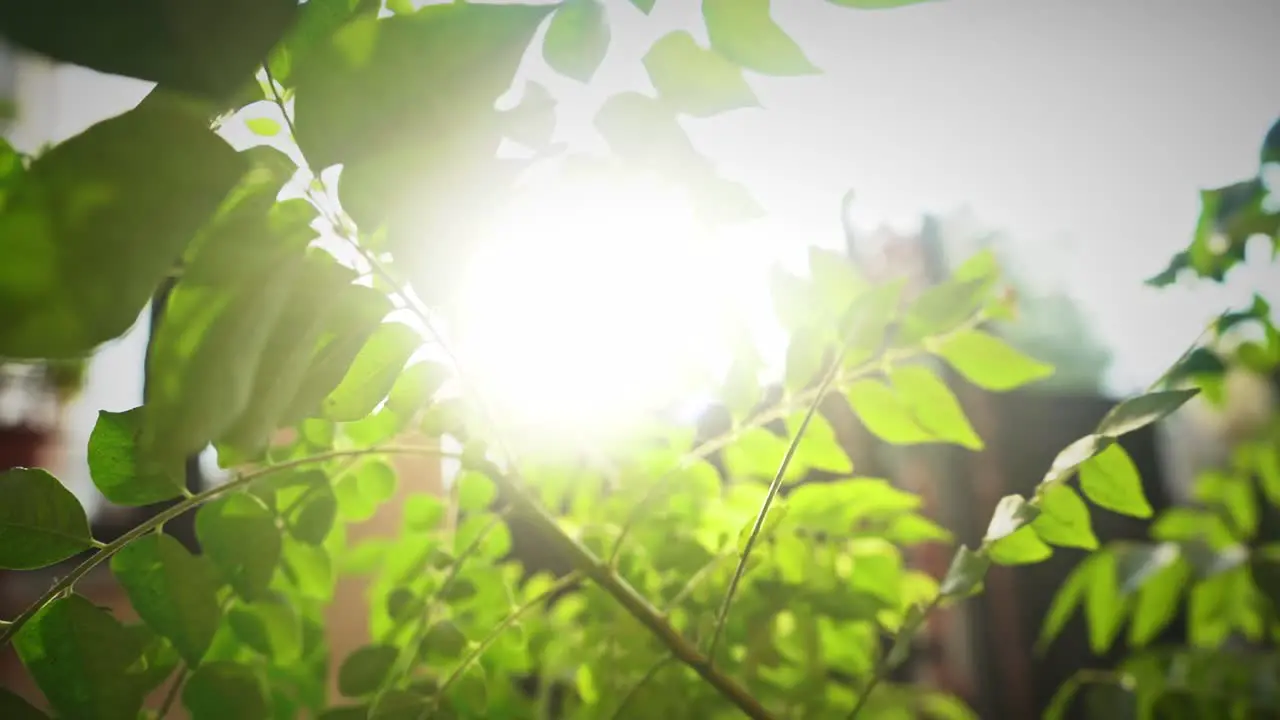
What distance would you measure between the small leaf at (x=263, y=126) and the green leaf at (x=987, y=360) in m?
0.61

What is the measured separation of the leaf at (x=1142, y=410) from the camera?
479mm

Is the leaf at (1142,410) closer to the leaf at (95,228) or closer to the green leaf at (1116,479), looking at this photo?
the green leaf at (1116,479)

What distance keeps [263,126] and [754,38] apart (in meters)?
0.41

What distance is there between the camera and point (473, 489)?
908 mm

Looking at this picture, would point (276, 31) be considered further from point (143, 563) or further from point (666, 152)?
point (143, 563)

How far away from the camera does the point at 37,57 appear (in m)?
0.24

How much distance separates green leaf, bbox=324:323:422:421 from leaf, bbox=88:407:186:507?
114 mm

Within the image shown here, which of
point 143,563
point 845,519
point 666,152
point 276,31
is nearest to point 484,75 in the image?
point 276,31

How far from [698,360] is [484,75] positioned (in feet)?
1.75

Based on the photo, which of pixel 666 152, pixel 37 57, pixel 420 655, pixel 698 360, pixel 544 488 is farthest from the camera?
pixel 544 488

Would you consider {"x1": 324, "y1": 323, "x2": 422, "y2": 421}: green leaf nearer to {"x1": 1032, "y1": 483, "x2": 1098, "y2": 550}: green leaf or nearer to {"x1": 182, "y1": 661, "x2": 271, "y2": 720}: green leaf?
{"x1": 182, "y1": 661, "x2": 271, "y2": 720}: green leaf

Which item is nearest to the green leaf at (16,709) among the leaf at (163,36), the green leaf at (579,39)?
the leaf at (163,36)

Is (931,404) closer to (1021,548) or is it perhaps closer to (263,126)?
(1021,548)

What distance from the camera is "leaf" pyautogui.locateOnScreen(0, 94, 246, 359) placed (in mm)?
239
